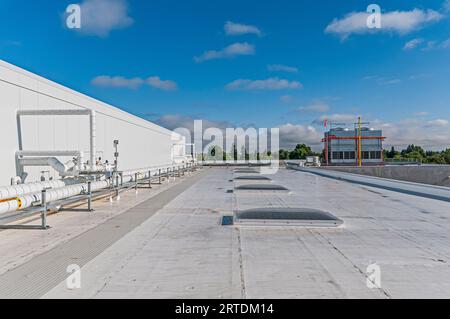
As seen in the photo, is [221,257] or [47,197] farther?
[47,197]

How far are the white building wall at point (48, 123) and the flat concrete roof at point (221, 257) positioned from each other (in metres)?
3.85

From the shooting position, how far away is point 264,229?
23.5ft

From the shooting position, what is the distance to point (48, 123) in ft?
41.1

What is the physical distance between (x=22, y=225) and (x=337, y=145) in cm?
5979

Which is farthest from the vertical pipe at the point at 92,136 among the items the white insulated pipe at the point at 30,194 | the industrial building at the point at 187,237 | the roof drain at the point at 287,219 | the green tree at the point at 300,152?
the green tree at the point at 300,152

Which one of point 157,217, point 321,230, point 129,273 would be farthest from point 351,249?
point 157,217

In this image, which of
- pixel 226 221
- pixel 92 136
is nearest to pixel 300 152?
pixel 92 136

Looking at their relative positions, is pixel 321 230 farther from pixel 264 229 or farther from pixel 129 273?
pixel 129 273

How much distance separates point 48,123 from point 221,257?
429 inches

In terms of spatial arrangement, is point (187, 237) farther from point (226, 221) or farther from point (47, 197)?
point (47, 197)

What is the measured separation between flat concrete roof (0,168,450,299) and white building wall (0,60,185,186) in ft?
12.6

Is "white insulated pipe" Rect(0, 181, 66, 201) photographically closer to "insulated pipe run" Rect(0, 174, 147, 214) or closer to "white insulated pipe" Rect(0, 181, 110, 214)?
"insulated pipe run" Rect(0, 174, 147, 214)

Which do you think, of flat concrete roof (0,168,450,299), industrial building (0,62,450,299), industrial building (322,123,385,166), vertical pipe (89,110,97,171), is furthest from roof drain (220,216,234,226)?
industrial building (322,123,385,166)

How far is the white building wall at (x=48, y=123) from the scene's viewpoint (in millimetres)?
10297
